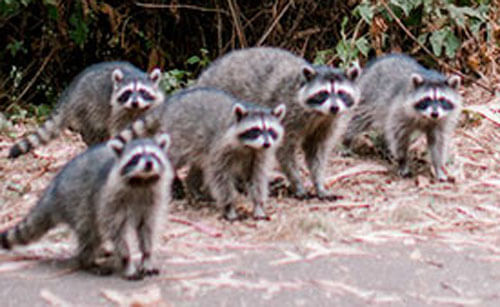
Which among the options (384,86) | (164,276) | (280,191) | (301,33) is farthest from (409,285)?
(301,33)

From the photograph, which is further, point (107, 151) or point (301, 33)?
point (301, 33)

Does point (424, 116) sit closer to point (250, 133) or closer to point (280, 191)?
point (280, 191)

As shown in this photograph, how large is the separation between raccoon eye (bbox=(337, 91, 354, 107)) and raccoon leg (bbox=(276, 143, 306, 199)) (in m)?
0.57

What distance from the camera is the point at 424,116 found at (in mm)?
7152

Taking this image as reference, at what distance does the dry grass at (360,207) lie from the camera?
5375 mm

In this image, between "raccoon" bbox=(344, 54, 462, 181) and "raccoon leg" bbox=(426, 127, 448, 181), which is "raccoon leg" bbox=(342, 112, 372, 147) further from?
"raccoon leg" bbox=(426, 127, 448, 181)

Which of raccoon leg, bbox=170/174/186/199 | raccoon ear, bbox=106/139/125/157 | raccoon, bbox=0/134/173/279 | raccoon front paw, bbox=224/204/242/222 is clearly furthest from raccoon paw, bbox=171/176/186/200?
raccoon ear, bbox=106/139/125/157

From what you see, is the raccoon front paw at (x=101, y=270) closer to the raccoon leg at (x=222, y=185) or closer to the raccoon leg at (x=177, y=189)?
the raccoon leg at (x=222, y=185)

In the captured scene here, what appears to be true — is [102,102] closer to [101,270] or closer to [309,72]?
[309,72]

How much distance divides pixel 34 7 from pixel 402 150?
184 inches

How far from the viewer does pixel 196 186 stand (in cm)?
663

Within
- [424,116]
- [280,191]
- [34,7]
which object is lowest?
[280,191]

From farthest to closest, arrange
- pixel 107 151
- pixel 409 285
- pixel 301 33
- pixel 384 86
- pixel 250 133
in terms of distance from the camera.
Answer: pixel 301 33, pixel 384 86, pixel 250 133, pixel 107 151, pixel 409 285

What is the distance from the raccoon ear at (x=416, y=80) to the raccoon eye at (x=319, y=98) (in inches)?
41.6
